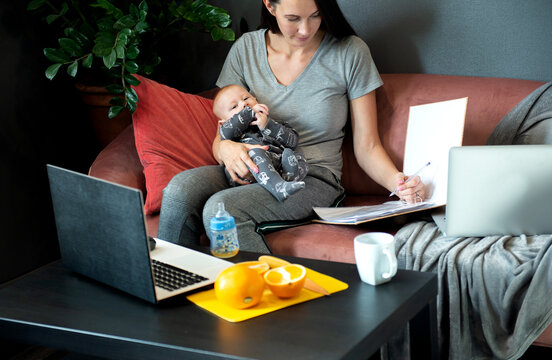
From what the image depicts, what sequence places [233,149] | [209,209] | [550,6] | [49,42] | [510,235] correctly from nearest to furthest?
[510,235] < [209,209] < [233,149] < [550,6] < [49,42]

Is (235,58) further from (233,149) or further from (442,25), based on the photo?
(442,25)

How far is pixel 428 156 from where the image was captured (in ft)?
6.56

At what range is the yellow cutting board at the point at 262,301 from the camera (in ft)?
3.92

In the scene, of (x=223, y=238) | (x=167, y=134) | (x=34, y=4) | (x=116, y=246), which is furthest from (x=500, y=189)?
(x=34, y=4)

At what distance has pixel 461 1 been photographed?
229 centimetres

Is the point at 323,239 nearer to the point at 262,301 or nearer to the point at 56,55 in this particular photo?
the point at 262,301

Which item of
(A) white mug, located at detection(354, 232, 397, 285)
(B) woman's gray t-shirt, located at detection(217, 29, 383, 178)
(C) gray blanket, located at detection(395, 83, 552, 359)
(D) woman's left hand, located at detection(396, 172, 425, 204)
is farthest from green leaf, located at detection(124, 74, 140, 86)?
Answer: (A) white mug, located at detection(354, 232, 397, 285)

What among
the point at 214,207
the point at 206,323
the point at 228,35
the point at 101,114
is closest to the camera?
the point at 206,323

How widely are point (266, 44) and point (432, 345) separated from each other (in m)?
1.34

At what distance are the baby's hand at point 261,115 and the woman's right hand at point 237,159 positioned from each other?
0.07 metres

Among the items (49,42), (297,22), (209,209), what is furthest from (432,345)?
(49,42)

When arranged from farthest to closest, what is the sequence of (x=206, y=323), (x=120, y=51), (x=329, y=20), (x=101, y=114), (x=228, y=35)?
(x=101, y=114) → (x=228, y=35) → (x=120, y=51) → (x=329, y=20) → (x=206, y=323)

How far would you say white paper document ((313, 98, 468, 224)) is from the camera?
1.84 metres

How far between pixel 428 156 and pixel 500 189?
0.44 m
